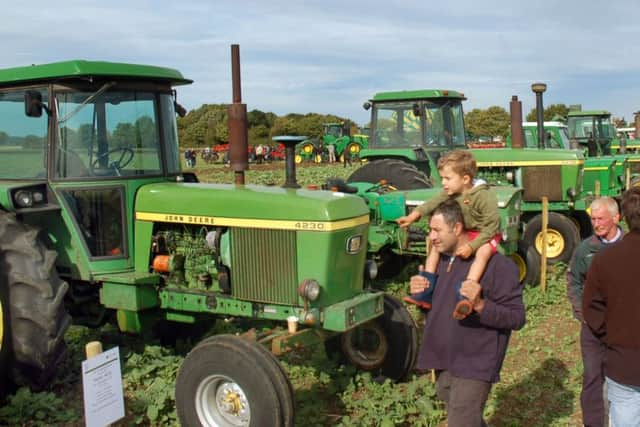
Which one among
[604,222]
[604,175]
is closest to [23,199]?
[604,222]

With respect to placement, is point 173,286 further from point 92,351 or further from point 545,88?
point 545,88

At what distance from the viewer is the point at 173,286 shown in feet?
16.1

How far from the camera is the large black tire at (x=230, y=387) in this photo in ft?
12.5

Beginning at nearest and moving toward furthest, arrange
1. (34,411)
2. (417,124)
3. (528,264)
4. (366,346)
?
(34,411) → (366,346) → (528,264) → (417,124)

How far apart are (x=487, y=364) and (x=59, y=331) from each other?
2.83m

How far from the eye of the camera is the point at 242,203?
179 inches

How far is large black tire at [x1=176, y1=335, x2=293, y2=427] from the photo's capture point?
3812 mm

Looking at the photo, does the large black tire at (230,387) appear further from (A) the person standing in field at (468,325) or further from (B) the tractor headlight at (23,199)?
(B) the tractor headlight at (23,199)

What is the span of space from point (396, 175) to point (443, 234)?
18.8ft

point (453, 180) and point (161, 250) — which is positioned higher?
point (453, 180)

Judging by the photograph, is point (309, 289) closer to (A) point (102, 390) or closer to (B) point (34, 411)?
(A) point (102, 390)

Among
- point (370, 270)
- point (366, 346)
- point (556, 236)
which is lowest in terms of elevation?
point (366, 346)

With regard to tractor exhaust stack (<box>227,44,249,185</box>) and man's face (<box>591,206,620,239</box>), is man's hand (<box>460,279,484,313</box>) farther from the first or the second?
tractor exhaust stack (<box>227,44,249,185</box>)

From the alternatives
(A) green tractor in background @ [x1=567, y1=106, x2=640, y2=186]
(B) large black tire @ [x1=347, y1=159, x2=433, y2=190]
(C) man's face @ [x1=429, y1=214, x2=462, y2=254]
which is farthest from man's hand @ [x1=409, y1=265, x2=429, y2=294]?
(A) green tractor in background @ [x1=567, y1=106, x2=640, y2=186]
